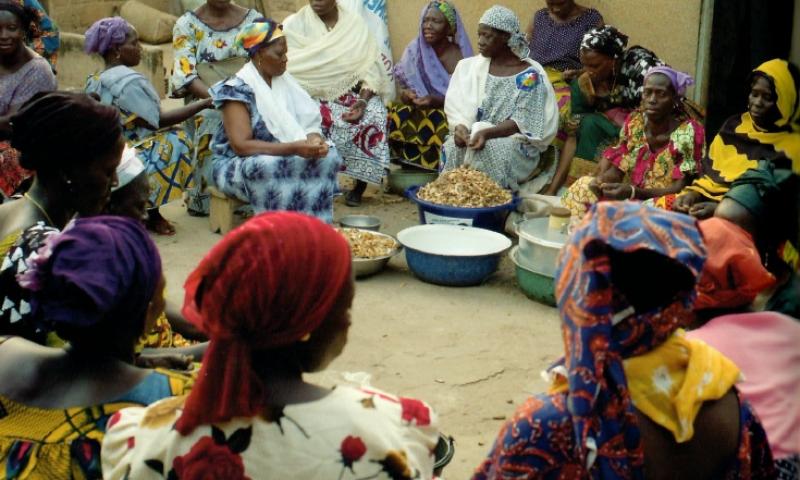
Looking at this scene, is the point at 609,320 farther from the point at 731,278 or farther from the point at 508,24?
the point at 508,24

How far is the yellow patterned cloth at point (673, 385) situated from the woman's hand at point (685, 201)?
3.39 meters

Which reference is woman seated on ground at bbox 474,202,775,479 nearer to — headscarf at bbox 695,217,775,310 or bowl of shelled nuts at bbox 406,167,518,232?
headscarf at bbox 695,217,775,310

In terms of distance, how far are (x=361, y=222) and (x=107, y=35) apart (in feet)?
6.96

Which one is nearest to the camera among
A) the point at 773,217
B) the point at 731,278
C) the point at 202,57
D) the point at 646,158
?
the point at 731,278

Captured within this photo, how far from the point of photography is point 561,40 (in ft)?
23.6

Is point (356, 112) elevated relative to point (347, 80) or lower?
lower

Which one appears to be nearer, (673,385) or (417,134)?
(673,385)

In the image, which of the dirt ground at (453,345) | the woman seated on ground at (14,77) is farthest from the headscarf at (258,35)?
the dirt ground at (453,345)

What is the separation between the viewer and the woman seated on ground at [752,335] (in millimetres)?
2271

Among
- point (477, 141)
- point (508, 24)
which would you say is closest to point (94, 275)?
point (477, 141)

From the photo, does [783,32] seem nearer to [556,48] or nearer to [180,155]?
[556,48]

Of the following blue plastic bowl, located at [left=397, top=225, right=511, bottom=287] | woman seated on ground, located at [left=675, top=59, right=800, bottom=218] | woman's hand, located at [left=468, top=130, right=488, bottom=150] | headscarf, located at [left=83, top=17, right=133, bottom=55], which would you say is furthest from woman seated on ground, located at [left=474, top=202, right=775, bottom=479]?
headscarf, located at [left=83, top=17, right=133, bottom=55]

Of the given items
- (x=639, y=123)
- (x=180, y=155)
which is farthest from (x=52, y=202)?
(x=639, y=123)

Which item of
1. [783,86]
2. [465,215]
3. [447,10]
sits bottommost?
[465,215]
